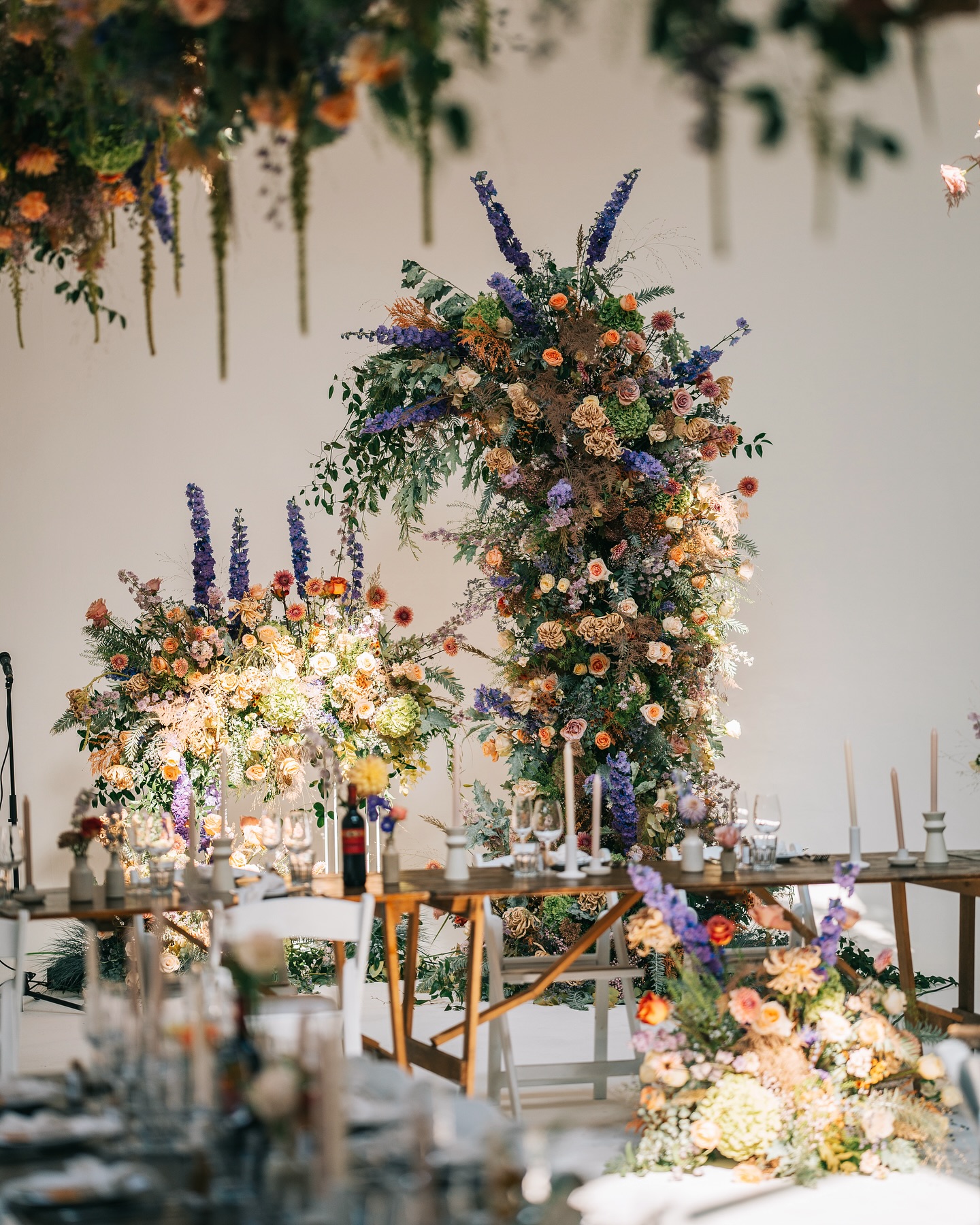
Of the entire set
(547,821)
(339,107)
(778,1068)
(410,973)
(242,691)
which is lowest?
(778,1068)

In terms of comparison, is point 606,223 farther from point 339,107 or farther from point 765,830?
point 339,107

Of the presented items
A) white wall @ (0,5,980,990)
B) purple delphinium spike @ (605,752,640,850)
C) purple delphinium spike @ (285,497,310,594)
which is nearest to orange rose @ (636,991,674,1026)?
purple delphinium spike @ (605,752,640,850)

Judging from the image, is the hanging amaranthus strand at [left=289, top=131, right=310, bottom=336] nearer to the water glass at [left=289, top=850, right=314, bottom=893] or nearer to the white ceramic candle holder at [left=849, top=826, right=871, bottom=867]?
the water glass at [left=289, top=850, right=314, bottom=893]

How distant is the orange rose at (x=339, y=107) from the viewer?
188 centimetres

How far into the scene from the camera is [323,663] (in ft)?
18.1

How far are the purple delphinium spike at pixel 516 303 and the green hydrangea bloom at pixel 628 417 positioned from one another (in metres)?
0.46

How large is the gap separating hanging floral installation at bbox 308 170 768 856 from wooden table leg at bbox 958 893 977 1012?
3.79ft

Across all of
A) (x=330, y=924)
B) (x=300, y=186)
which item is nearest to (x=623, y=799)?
(x=330, y=924)

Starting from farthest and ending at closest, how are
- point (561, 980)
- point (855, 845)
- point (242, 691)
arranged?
1. point (242, 691)
2. point (561, 980)
3. point (855, 845)

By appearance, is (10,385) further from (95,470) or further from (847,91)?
(847,91)

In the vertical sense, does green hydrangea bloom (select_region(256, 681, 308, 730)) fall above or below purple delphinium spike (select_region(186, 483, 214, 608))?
below

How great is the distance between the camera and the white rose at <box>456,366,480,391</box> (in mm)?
5086

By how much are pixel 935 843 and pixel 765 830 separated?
2.12 feet

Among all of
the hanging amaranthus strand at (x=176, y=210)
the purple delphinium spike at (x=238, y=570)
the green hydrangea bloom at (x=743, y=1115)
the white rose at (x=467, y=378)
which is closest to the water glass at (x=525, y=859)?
the green hydrangea bloom at (x=743, y=1115)
